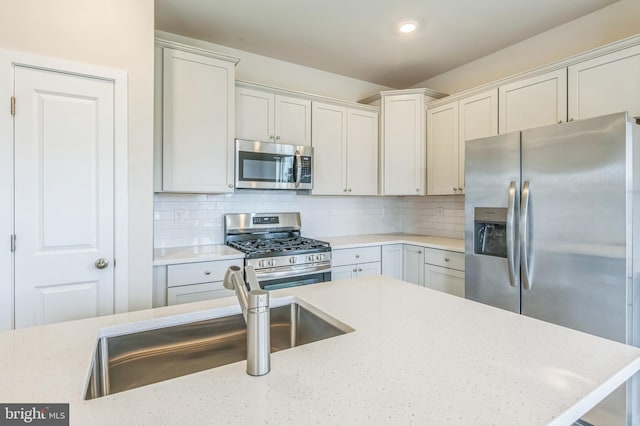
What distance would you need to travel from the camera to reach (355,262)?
3.13 metres

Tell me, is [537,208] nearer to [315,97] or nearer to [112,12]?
[315,97]

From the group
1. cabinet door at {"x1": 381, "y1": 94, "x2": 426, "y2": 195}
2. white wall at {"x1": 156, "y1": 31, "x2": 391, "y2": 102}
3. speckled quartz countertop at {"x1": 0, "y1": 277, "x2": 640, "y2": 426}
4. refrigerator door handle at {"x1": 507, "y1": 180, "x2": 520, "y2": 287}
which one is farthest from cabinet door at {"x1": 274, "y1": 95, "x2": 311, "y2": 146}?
speckled quartz countertop at {"x1": 0, "y1": 277, "x2": 640, "y2": 426}

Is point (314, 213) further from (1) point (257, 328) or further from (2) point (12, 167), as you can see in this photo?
(1) point (257, 328)

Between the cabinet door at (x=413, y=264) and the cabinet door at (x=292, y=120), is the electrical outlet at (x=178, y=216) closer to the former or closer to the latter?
the cabinet door at (x=292, y=120)

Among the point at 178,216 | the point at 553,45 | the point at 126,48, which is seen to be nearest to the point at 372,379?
the point at 126,48

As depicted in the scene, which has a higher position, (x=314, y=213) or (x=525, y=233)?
(x=314, y=213)

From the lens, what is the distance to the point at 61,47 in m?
1.87

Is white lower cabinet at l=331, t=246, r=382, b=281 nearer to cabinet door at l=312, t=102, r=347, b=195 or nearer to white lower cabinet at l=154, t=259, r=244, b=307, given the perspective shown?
cabinet door at l=312, t=102, r=347, b=195

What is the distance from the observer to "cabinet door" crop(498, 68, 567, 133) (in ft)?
8.04

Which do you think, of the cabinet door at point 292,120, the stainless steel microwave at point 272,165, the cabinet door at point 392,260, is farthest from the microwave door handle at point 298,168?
the cabinet door at point 392,260

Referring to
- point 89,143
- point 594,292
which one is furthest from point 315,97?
point 594,292

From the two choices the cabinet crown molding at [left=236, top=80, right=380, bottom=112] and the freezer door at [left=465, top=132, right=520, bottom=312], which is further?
the cabinet crown molding at [left=236, top=80, right=380, bottom=112]

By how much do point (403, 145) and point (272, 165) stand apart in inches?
57.0

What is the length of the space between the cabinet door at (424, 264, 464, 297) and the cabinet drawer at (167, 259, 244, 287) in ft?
5.77
